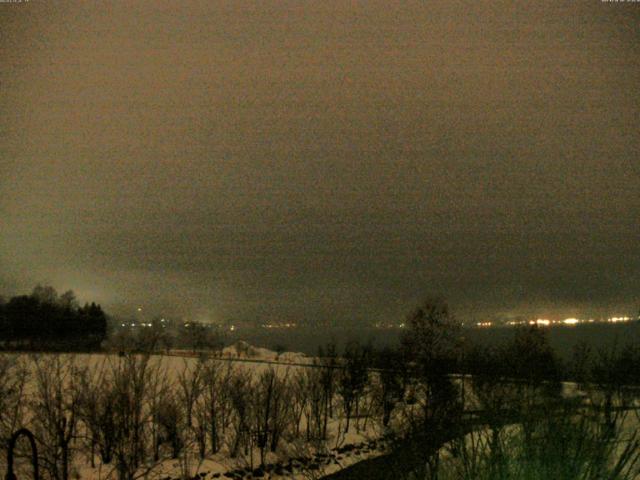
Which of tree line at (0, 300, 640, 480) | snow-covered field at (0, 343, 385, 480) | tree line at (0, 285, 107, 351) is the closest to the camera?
tree line at (0, 300, 640, 480)

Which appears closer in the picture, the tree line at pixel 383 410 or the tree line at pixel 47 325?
the tree line at pixel 383 410

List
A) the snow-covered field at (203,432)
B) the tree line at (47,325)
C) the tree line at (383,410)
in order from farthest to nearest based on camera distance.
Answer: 1. the tree line at (47,325)
2. the snow-covered field at (203,432)
3. the tree line at (383,410)

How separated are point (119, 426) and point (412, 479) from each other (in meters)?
12.4

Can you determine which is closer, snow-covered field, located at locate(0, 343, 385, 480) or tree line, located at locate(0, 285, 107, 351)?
snow-covered field, located at locate(0, 343, 385, 480)

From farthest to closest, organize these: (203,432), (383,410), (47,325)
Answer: (47,325)
(383,410)
(203,432)

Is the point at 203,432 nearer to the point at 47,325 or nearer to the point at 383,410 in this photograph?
the point at 383,410

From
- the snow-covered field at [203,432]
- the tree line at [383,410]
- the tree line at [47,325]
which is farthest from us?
the tree line at [47,325]

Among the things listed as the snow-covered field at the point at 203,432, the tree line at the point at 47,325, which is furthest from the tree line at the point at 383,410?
the tree line at the point at 47,325

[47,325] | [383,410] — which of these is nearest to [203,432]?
[383,410]

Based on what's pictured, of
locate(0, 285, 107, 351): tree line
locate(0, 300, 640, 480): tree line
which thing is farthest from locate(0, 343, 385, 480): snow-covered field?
locate(0, 285, 107, 351): tree line

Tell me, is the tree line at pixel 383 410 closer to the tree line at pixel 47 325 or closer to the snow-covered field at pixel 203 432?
the snow-covered field at pixel 203 432

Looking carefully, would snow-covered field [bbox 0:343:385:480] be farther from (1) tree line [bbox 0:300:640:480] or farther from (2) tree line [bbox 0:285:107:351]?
(2) tree line [bbox 0:285:107:351]

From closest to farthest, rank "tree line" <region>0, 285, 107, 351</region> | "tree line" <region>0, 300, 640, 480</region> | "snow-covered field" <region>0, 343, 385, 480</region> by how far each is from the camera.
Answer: "tree line" <region>0, 300, 640, 480</region> < "snow-covered field" <region>0, 343, 385, 480</region> < "tree line" <region>0, 285, 107, 351</region>

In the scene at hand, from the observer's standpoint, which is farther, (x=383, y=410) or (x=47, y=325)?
(x=47, y=325)
